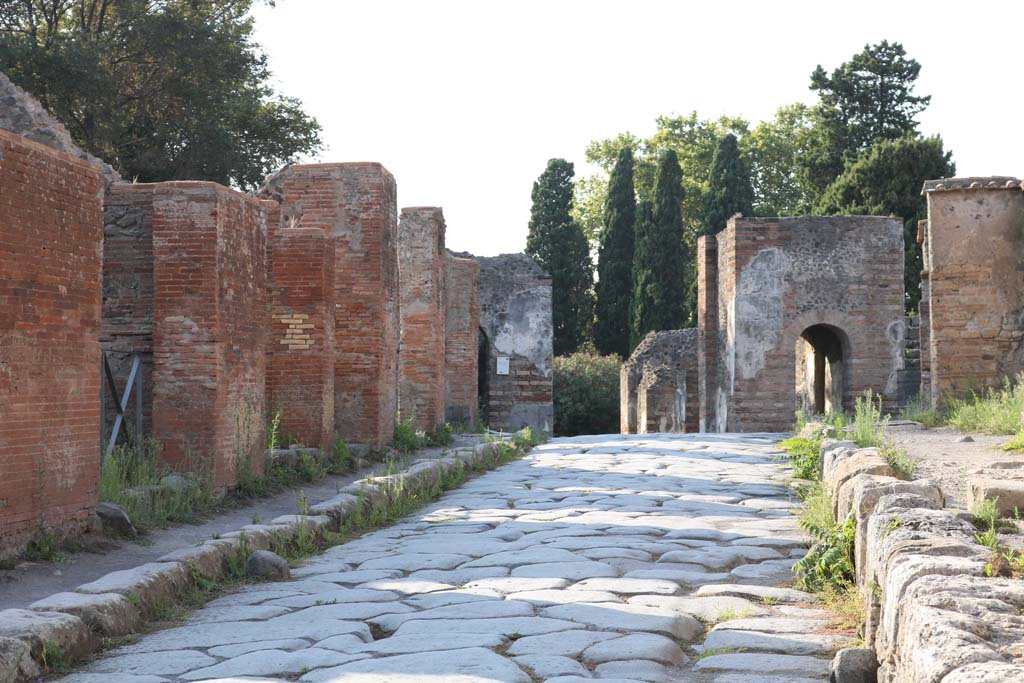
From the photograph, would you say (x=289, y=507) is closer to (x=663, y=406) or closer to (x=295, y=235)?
(x=295, y=235)

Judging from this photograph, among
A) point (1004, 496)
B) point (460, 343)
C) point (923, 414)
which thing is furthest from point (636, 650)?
point (460, 343)

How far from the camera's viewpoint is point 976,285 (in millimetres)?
13281

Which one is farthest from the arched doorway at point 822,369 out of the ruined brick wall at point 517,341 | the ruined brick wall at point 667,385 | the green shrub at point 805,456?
the green shrub at point 805,456

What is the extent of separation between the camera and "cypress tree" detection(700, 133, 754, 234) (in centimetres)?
3634

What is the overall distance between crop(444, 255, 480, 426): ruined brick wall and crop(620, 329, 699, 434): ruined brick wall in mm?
5862

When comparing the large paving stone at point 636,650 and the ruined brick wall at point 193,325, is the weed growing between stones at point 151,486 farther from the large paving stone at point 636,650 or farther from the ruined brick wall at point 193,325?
the large paving stone at point 636,650

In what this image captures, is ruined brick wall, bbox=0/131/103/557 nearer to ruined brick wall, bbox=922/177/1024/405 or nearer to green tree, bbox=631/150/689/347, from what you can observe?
ruined brick wall, bbox=922/177/1024/405

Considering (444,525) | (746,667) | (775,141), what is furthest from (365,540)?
(775,141)

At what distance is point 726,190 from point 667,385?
13444 millimetres

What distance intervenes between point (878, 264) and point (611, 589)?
1595 cm

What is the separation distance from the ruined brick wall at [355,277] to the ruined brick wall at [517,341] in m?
10.3

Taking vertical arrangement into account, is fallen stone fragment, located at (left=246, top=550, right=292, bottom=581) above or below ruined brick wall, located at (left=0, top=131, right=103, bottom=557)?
below

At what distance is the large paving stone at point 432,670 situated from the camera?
364 cm

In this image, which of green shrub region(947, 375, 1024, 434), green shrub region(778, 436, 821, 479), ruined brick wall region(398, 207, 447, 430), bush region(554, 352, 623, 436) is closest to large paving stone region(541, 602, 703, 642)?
green shrub region(778, 436, 821, 479)
